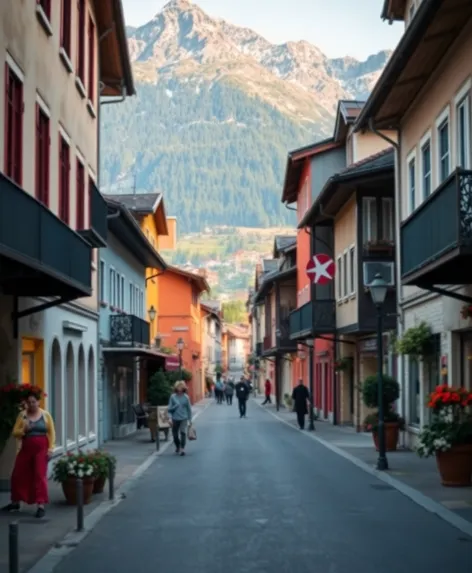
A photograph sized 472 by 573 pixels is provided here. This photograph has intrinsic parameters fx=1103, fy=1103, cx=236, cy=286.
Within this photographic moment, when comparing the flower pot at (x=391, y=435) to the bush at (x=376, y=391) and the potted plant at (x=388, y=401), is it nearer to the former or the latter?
the potted plant at (x=388, y=401)

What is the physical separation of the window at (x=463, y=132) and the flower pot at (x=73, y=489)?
8076 mm

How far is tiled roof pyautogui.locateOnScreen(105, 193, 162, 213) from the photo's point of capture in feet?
144

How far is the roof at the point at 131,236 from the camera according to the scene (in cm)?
2945

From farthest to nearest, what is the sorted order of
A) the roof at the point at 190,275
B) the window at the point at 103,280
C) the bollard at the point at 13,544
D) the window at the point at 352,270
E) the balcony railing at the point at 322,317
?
the roof at the point at 190,275 → the balcony railing at the point at 322,317 → the window at the point at 352,270 → the window at the point at 103,280 → the bollard at the point at 13,544

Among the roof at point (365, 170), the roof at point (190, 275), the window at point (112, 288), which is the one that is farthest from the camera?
the roof at point (190, 275)

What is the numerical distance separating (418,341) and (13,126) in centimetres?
1032

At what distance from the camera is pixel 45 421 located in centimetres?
1424

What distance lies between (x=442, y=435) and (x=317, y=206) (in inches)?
823

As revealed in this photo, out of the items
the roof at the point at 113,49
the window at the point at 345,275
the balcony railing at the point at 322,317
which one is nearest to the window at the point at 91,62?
the roof at the point at 113,49

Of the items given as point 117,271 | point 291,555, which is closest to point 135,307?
point 117,271

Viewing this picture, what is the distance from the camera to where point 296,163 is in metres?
47.2

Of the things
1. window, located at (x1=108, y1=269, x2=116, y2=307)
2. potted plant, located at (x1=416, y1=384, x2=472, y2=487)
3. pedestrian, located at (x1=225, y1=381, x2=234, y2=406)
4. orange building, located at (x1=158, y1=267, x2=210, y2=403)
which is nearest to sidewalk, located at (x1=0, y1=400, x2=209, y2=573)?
potted plant, located at (x1=416, y1=384, x2=472, y2=487)

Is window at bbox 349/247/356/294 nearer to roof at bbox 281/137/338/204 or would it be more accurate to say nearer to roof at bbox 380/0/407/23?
roof at bbox 380/0/407/23

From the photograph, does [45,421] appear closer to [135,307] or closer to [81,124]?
[81,124]
